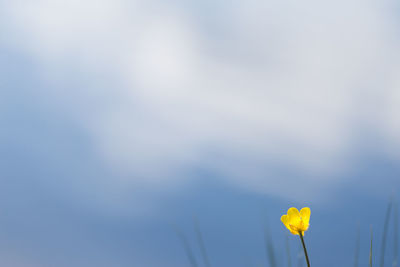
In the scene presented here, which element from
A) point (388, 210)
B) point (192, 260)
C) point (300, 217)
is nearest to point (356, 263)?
point (388, 210)

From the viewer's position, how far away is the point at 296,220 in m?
2.58

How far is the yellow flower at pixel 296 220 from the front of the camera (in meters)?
2.56

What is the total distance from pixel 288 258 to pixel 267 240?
261 mm

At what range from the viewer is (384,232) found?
9.32ft

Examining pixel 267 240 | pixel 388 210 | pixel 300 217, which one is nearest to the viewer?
pixel 300 217

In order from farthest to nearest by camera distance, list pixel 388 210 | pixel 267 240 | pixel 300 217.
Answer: pixel 388 210 < pixel 267 240 < pixel 300 217

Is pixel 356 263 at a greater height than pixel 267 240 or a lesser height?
lesser

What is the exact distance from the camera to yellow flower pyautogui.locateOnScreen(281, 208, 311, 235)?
2.56 meters

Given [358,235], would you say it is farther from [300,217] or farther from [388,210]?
[300,217]

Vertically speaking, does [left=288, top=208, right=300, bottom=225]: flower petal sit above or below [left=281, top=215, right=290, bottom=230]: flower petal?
above

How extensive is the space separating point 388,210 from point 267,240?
35.3 inches

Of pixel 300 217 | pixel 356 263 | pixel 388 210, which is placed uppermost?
pixel 300 217

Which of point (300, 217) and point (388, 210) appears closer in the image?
point (300, 217)

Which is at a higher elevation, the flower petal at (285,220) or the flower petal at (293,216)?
the flower petal at (293,216)
